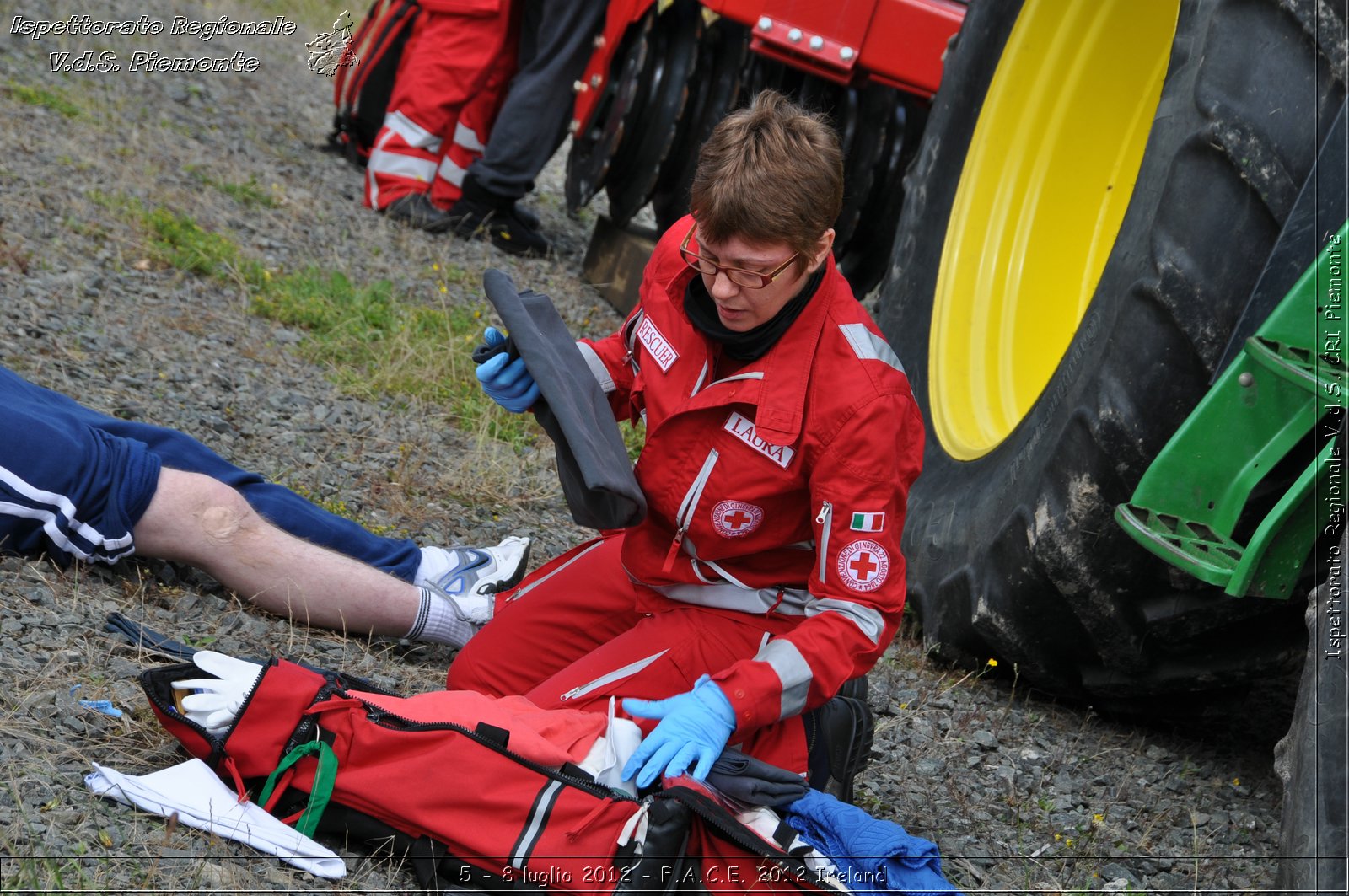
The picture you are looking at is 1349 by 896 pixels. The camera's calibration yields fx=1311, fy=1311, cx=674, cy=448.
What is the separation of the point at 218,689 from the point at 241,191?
136 inches

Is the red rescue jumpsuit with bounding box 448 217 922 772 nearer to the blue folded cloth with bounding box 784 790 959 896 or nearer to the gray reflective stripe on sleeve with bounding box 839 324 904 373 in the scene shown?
the gray reflective stripe on sleeve with bounding box 839 324 904 373

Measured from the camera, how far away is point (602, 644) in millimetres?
2652

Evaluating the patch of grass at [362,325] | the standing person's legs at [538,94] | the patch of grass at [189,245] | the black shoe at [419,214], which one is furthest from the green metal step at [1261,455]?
the black shoe at [419,214]

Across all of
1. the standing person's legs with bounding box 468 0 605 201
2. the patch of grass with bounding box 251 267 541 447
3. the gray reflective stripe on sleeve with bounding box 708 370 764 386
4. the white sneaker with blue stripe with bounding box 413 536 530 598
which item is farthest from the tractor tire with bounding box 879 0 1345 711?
the standing person's legs with bounding box 468 0 605 201

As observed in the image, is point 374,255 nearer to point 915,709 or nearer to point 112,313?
point 112,313

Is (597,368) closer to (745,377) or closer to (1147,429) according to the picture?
(745,377)

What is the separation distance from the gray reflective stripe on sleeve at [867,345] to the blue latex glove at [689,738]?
616mm

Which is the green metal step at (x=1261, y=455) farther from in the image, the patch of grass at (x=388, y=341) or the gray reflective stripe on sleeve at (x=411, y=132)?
the gray reflective stripe on sleeve at (x=411, y=132)

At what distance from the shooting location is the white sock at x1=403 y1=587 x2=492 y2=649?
284 centimetres

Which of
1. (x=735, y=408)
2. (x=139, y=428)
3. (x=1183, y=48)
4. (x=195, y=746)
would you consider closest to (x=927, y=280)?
(x=1183, y=48)

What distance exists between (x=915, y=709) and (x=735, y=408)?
0.97 metres

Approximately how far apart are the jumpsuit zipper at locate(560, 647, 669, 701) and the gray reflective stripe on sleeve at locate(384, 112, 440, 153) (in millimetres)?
3630

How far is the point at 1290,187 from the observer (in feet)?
7.20

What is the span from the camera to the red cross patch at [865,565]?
7.06ft
